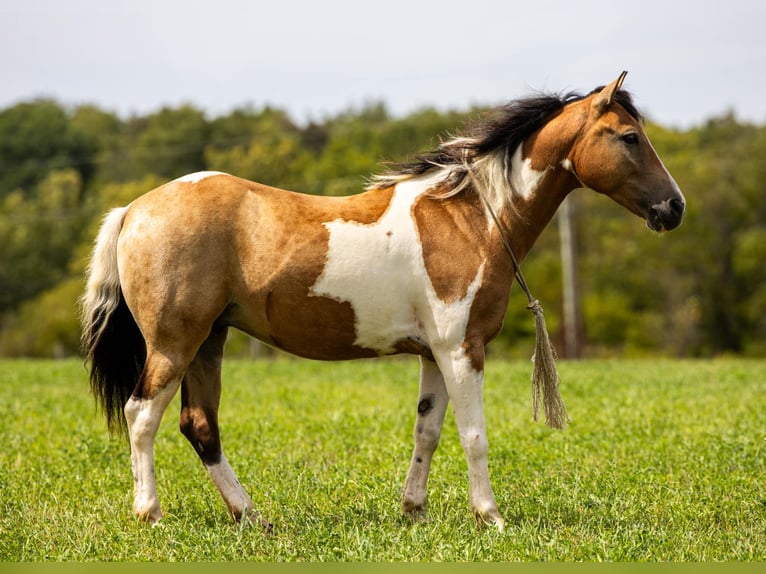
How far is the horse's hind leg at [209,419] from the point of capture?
595 centimetres

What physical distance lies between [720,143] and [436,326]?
167 feet

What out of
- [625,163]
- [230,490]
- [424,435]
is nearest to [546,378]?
[424,435]

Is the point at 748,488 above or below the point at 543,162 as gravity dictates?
below

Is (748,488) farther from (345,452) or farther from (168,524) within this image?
(168,524)

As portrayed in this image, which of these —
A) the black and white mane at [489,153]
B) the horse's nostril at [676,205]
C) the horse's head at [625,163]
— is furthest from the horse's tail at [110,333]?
the horse's nostril at [676,205]

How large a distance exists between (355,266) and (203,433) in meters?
1.43

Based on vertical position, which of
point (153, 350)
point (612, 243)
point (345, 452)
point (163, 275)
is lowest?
point (612, 243)

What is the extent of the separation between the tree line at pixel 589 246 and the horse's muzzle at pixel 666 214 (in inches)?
1251

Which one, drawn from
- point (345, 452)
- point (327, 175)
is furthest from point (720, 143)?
point (345, 452)

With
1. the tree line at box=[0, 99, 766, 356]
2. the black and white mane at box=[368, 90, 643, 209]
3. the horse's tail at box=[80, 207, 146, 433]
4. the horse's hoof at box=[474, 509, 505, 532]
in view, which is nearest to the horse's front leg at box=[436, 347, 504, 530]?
the horse's hoof at box=[474, 509, 505, 532]

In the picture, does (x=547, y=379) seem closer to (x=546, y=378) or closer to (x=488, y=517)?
(x=546, y=378)

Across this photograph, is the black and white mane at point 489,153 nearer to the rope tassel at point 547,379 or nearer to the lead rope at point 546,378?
the lead rope at point 546,378

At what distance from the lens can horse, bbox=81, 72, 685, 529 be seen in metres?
5.68

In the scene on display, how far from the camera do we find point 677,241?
4528 centimetres
